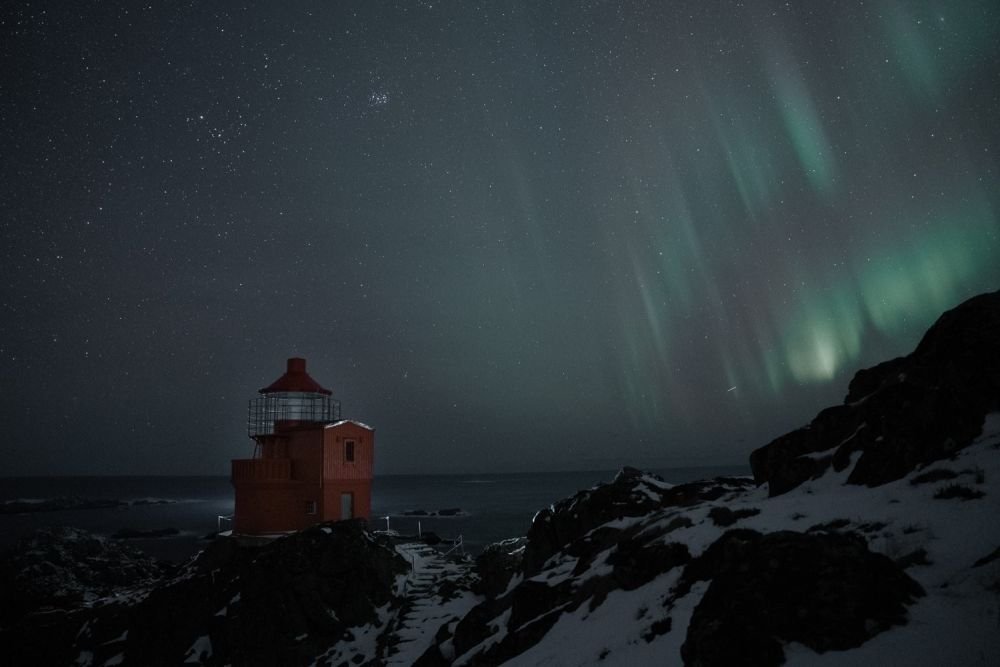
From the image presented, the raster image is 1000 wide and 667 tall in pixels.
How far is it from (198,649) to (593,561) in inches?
921

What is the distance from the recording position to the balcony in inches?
1403

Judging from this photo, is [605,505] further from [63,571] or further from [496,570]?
[63,571]

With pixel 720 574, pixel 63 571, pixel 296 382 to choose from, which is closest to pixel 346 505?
pixel 296 382

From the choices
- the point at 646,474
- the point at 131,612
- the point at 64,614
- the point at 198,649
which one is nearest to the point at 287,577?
the point at 198,649

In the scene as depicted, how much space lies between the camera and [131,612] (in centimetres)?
2983

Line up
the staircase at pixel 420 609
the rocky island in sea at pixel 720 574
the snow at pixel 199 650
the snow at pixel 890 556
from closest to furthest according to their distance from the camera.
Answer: the snow at pixel 890 556 → the rocky island in sea at pixel 720 574 → the staircase at pixel 420 609 → the snow at pixel 199 650

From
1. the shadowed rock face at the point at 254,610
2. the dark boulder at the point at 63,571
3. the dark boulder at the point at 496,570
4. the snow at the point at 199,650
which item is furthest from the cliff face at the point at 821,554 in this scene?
the dark boulder at the point at 63,571

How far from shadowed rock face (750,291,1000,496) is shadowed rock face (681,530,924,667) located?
5.67m

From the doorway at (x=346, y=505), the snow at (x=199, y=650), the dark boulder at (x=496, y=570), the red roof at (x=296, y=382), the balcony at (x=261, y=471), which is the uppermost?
the red roof at (x=296, y=382)

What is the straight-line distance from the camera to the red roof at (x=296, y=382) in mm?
37844

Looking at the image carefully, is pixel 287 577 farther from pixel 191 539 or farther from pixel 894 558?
pixel 191 539

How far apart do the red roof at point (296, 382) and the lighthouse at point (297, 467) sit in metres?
0.07

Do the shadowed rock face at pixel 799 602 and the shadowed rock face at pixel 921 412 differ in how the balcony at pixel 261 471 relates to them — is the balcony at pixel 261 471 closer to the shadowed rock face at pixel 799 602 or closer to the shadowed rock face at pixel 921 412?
the shadowed rock face at pixel 921 412

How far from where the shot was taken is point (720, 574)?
687cm
